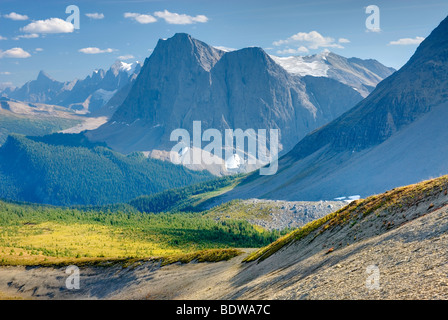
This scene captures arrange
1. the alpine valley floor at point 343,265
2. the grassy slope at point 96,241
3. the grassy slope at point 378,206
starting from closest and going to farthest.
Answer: the alpine valley floor at point 343,265 < the grassy slope at point 378,206 < the grassy slope at point 96,241

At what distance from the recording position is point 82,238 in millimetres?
154375

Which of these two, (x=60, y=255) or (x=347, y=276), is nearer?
(x=347, y=276)

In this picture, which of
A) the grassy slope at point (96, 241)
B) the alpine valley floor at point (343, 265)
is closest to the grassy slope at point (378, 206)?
the alpine valley floor at point (343, 265)

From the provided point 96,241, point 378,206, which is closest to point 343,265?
point 378,206

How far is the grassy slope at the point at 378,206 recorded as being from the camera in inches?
1783

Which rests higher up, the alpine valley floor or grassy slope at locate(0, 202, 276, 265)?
the alpine valley floor

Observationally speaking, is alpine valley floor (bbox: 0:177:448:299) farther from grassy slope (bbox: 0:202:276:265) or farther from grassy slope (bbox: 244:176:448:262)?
grassy slope (bbox: 0:202:276:265)

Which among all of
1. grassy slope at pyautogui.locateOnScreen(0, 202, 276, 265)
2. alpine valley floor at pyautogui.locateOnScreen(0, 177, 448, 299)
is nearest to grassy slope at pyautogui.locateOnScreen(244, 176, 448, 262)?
alpine valley floor at pyautogui.locateOnScreen(0, 177, 448, 299)

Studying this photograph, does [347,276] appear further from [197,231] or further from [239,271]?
[197,231]

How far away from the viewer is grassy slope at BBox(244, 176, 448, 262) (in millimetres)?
45281

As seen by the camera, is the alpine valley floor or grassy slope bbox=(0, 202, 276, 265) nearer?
the alpine valley floor

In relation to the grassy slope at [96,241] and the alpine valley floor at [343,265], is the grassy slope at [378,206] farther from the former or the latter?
the grassy slope at [96,241]
